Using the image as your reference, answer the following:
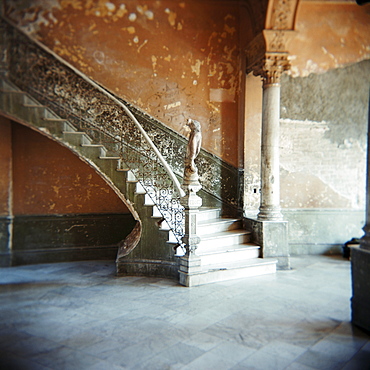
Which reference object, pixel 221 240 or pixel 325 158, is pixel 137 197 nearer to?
pixel 221 240

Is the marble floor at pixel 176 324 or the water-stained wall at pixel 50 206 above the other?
the water-stained wall at pixel 50 206

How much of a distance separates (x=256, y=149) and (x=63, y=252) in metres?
4.60

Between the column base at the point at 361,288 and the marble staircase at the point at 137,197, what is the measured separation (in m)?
2.22

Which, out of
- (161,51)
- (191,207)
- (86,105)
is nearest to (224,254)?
(191,207)

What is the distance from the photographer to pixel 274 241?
6938mm

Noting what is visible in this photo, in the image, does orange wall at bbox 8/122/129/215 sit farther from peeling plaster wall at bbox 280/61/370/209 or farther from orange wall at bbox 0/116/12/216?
peeling plaster wall at bbox 280/61/370/209

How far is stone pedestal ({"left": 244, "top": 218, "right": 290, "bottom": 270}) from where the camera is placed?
272 inches

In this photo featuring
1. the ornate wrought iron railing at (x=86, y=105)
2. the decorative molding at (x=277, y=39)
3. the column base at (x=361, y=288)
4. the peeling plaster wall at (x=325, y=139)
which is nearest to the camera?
the column base at (x=361, y=288)

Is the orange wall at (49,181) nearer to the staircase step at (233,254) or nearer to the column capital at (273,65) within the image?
the staircase step at (233,254)

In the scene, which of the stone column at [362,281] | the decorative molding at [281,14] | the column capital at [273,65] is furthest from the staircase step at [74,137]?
the stone column at [362,281]

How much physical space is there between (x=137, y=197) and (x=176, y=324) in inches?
105

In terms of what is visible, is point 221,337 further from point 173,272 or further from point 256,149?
point 256,149

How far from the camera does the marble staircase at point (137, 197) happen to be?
6.09 metres

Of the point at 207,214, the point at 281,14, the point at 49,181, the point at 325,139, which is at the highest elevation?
the point at 281,14
